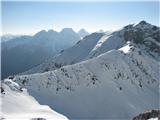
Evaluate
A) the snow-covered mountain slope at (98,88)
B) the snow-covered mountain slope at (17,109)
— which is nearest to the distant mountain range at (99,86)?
the snow-covered mountain slope at (98,88)

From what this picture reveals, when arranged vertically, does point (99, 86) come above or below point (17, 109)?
below

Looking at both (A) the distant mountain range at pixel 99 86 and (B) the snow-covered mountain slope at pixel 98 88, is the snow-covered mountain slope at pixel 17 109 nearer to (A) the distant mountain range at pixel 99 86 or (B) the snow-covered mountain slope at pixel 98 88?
(A) the distant mountain range at pixel 99 86

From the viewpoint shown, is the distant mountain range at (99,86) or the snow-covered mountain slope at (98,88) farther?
the snow-covered mountain slope at (98,88)

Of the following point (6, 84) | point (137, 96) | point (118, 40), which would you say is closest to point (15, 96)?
point (6, 84)

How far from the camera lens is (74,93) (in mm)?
72312

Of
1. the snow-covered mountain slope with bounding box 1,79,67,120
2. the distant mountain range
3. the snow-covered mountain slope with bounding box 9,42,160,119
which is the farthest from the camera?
the snow-covered mountain slope with bounding box 9,42,160,119

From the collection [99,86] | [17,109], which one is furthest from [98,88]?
[17,109]

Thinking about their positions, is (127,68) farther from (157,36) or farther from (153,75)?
(157,36)

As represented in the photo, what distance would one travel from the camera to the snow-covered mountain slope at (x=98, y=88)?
6656 centimetres

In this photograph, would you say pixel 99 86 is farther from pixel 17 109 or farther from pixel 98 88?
pixel 17 109

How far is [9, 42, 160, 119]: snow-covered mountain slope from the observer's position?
66.6 m

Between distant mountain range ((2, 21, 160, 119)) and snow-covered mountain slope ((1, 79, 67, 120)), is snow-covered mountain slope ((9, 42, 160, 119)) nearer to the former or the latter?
distant mountain range ((2, 21, 160, 119))

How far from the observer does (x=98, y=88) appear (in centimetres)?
7738

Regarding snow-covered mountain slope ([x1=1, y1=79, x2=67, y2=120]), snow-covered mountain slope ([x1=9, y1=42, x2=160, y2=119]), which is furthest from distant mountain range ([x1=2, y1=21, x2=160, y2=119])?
snow-covered mountain slope ([x1=1, y1=79, x2=67, y2=120])
